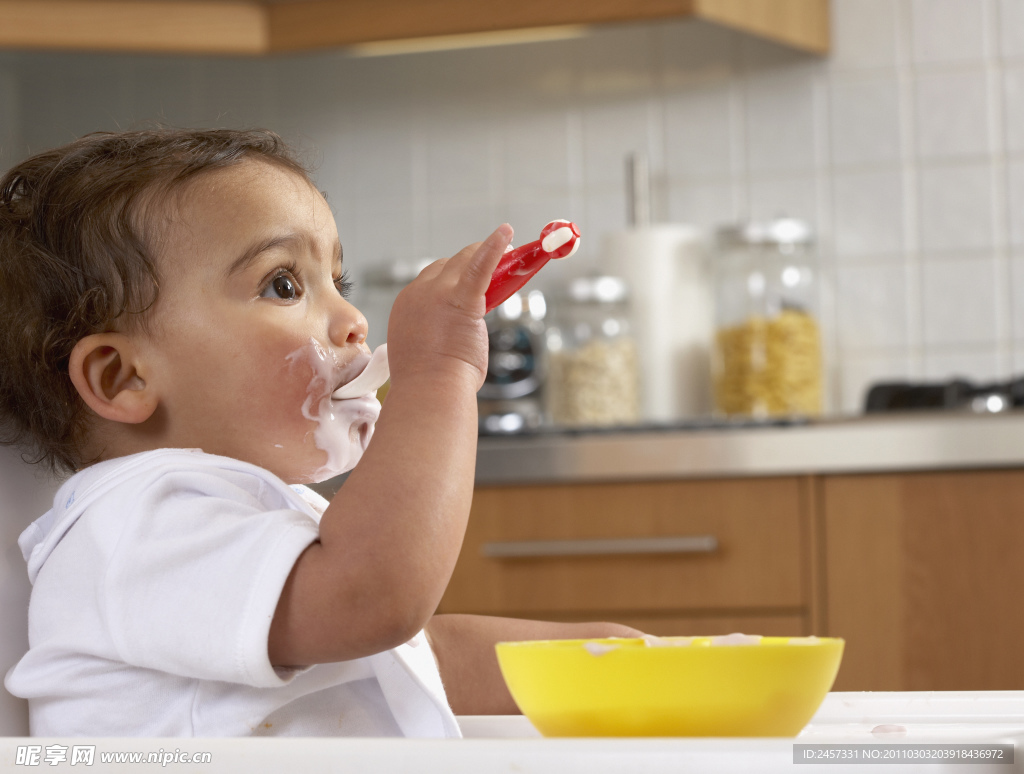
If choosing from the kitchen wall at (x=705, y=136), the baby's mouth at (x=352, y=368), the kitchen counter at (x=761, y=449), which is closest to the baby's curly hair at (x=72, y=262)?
the baby's mouth at (x=352, y=368)

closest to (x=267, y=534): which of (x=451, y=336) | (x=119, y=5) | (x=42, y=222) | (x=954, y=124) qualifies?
(x=451, y=336)

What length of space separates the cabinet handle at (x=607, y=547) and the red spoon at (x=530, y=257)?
3.22ft

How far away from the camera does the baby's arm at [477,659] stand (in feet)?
2.50

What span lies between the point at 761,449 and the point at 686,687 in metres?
1.14

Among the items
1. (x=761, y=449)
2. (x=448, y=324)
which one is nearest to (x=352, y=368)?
(x=448, y=324)

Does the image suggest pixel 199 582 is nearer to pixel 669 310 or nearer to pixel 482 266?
pixel 482 266

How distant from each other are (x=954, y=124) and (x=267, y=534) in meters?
1.76

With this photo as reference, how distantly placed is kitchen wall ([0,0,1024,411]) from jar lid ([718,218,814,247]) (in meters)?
0.14

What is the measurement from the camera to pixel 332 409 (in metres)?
0.69

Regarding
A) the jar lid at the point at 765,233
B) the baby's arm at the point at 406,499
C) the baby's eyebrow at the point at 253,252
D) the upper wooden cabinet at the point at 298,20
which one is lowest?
the baby's arm at the point at 406,499

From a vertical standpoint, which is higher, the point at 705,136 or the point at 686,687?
the point at 705,136

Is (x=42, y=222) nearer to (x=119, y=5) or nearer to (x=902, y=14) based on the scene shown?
(x=119, y=5)

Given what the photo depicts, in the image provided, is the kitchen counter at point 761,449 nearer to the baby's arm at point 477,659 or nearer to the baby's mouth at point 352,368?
the baby's arm at point 477,659

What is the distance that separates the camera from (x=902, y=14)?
2.03 meters
